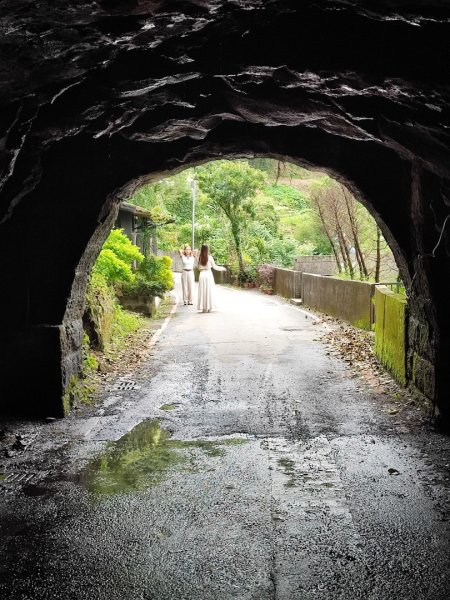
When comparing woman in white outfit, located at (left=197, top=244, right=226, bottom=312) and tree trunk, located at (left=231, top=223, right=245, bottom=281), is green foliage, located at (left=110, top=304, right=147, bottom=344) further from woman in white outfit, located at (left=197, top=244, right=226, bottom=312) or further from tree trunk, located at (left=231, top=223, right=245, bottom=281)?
tree trunk, located at (left=231, top=223, right=245, bottom=281)

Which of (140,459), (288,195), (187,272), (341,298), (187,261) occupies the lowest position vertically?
(140,459)

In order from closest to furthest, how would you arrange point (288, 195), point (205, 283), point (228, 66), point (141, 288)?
point (228, 66)
point (141, 288)
point (205, 283)
point (288, 195)

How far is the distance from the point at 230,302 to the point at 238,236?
9865mm

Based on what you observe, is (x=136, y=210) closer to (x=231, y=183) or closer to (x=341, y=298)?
(x=341, y=298)

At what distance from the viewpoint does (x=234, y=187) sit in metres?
32.3

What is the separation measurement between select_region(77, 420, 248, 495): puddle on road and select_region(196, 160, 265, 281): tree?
2572 centimetres

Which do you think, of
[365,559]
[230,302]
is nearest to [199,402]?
[365,559]

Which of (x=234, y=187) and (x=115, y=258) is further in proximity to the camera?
(x=234, y=187)

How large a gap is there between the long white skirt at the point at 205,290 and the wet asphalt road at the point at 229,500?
10.1m

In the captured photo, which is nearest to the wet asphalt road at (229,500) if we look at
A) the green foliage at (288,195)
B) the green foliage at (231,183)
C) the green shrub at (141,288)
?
the green shrub at (141,288)

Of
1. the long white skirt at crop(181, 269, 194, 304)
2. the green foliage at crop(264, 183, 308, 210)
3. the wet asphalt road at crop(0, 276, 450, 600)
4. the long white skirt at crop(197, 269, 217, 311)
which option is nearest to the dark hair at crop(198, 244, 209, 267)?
the long white skirt at crop(197, 269, 217, 311)

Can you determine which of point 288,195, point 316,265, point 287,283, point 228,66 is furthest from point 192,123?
point 288,195

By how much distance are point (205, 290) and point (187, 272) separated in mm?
2703

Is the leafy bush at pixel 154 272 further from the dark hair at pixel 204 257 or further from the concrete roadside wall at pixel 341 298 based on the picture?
the concrete roadside wall at pixel 341 298
